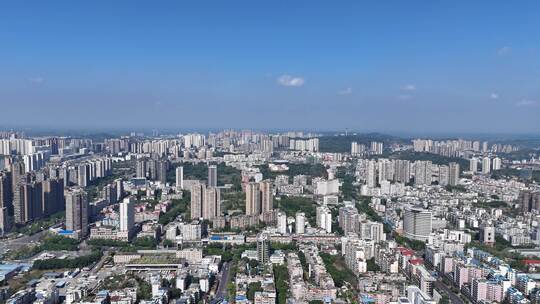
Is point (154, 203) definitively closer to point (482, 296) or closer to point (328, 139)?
point (482, 296)

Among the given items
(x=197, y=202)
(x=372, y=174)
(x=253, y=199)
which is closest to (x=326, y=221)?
→ (x=253, y=199)

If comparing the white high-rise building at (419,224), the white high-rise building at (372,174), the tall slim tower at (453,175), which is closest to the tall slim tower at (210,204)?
the white high-rise building at (419,224)

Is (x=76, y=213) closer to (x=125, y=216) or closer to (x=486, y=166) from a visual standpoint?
(x=125, y=216)

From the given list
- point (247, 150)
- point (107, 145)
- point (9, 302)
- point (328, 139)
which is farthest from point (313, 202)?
point (328, 139)

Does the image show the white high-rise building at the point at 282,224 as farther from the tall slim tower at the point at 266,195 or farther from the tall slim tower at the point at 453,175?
the tall slim tower at the point at 453,175

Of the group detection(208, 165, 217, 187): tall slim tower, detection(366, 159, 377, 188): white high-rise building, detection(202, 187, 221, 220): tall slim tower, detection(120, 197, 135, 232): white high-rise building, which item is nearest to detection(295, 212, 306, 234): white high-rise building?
detection(202, 187, 221, 220): tall slim tower

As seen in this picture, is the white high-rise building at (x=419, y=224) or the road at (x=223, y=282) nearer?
the road at (x=223, y=282)

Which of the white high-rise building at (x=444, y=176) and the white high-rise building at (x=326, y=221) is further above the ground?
the white high-rise building at (x=444, y=176)
